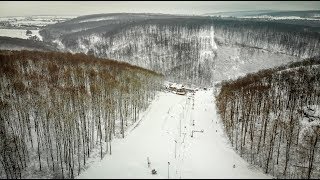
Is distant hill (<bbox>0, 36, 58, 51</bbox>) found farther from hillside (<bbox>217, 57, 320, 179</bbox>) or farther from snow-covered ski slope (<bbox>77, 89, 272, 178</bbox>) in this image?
hillside (<bbox>217, 57, 320, 179</bbox>)

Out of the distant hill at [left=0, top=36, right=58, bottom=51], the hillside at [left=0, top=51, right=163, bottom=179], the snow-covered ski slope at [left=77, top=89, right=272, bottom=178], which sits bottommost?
the snow-covered ski slope at [left=77, top=89, right=272, bottom=178]

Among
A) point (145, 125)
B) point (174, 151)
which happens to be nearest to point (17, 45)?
point (145, 125)

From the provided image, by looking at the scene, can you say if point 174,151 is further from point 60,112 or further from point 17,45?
point 17,45

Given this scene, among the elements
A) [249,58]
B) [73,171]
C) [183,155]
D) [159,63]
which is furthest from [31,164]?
[249,58]

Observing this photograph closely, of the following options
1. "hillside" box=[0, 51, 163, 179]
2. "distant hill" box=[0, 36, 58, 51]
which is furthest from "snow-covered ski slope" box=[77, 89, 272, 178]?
"distant hill" box=[0, 36, 58, 51]

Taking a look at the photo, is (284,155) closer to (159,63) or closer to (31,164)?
(31,164)

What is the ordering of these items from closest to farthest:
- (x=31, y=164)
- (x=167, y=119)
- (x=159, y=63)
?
(x=31, y=164) → (x=167, y=119) → (x=159, y=63)

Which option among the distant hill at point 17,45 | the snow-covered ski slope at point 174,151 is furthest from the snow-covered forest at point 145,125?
the distant hill at point 17,45

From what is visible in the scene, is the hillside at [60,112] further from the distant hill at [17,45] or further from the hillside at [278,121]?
the distant hill at [17,45]
